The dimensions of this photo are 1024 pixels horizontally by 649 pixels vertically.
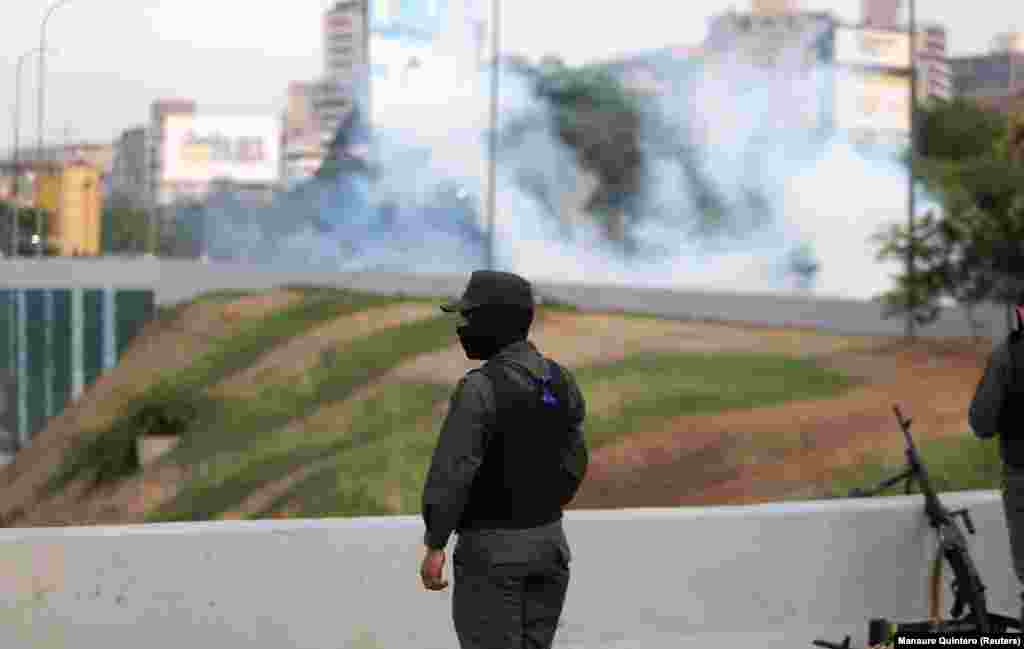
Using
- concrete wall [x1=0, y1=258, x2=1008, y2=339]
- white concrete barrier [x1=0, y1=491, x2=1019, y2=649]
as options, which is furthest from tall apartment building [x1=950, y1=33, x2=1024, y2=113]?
white concrete barrier [x1=0, y1=491, x2=1019, y2=649]

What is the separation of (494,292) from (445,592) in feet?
6.98

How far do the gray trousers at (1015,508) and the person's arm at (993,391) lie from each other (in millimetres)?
241

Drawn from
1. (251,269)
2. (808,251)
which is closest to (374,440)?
(251,269)

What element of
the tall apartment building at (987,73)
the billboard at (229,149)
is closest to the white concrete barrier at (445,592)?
the billboard at (229,149)

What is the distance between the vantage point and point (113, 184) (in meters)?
28.6

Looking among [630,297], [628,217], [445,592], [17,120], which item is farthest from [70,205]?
[628,217]

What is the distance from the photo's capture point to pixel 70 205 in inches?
774

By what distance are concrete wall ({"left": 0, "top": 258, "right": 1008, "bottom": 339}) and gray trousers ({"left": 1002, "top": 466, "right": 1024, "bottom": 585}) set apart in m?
23.6

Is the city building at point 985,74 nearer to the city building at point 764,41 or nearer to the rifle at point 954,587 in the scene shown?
the city building at point 764,41

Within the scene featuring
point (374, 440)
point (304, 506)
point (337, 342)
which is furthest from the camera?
point (337, 342)

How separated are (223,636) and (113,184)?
23.4 metres

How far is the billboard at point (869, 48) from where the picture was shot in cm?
8025

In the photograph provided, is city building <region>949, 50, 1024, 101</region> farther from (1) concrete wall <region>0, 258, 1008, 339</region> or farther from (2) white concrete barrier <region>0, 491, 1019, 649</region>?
(2) white concrete barrier <region>0, 491, 1019, 649</region>

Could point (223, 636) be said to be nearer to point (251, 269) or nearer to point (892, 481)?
point (892, 481)
